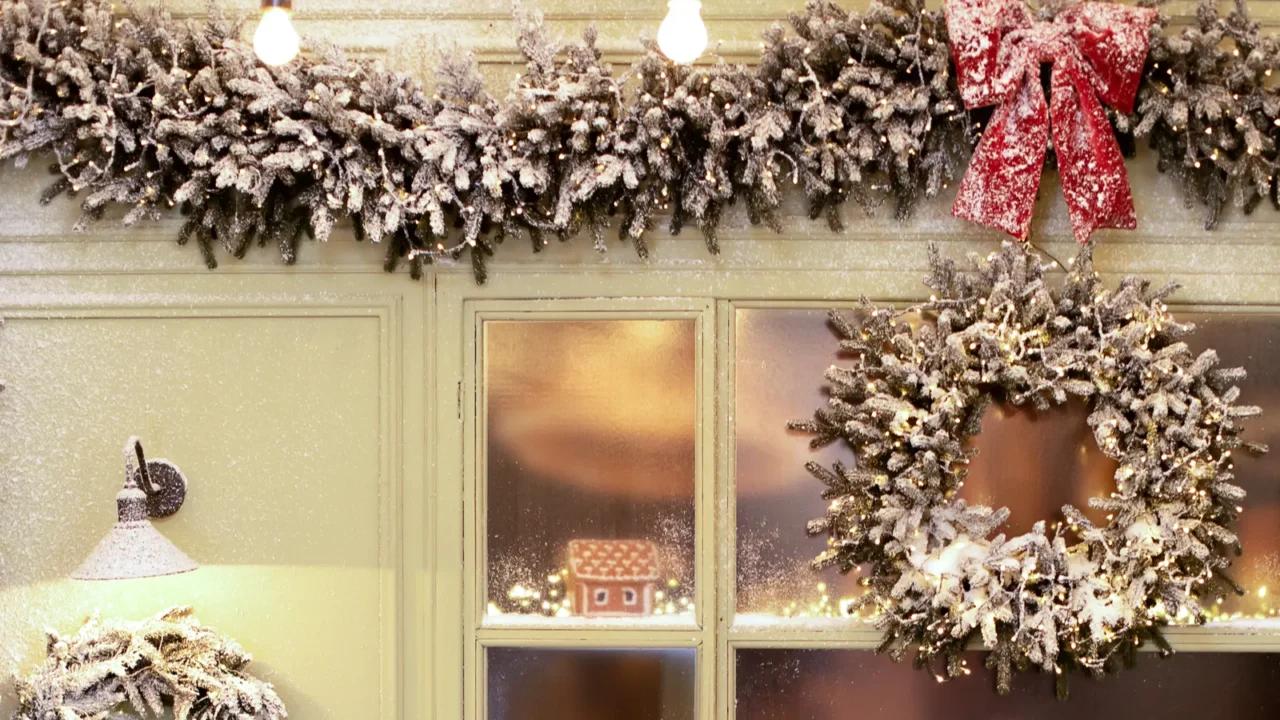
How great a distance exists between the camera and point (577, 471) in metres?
1.90

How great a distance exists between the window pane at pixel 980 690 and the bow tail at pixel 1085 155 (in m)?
0.88

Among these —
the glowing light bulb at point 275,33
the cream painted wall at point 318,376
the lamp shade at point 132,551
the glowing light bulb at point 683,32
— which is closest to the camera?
the glowing light bulb at point 275,33

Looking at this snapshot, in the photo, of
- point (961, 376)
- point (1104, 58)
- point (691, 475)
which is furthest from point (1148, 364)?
point (691, 475)

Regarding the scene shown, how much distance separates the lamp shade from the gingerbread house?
71cm

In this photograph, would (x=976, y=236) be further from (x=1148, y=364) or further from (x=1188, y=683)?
(x=1188, y=683)

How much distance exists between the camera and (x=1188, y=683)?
75.4 inches

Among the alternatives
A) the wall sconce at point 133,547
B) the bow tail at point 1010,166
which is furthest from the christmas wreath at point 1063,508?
the wall sconce at point 133,547

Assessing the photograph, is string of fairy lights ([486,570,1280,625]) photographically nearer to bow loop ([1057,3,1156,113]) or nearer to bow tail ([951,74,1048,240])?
bow tail ([951,74,1048,240])

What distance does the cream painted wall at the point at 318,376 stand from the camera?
1869 mm

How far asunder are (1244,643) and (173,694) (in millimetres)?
2019

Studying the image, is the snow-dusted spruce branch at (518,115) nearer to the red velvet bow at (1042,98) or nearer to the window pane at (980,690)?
the red velvet bow at (1042,98)

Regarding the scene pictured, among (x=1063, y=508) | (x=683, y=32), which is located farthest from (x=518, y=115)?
(x=1063, y=508)

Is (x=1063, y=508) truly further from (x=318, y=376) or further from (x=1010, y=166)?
(x=318, y=376)

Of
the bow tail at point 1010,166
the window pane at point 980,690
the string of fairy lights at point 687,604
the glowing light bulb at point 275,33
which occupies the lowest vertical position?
the window pane at point 980,690
